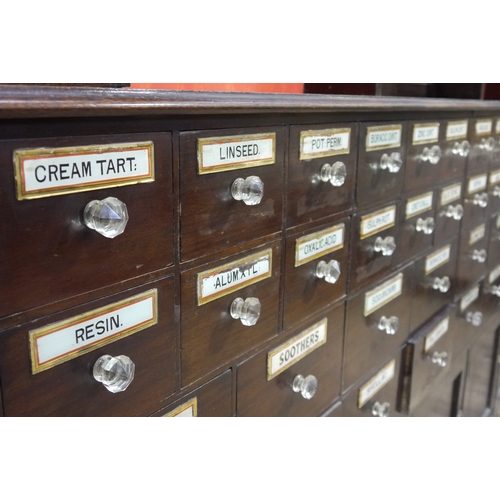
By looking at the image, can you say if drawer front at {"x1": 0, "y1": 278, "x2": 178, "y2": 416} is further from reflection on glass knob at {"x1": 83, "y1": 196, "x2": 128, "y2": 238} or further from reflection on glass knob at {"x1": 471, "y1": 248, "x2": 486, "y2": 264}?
reflection on glass knob at {"x1": 471, "y1": 248, "x2": 486, "y2": 264}

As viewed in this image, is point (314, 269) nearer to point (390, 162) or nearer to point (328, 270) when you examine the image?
point (328, 270)

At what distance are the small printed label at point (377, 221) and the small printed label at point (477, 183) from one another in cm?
43

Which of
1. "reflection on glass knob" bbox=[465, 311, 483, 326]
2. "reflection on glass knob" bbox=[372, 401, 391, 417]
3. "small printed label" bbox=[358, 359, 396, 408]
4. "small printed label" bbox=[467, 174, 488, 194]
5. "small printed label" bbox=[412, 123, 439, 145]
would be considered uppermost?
"small printed label" bbox=[412, 123, 439, 145]

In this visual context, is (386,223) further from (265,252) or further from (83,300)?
(83,300)

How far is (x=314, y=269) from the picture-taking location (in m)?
0.91

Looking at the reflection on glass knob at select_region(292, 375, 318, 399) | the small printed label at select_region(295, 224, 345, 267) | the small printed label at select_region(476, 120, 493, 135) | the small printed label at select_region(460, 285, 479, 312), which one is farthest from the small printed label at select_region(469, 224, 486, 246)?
the reflection on glass knob at select_region(292, 375, 318, 399)

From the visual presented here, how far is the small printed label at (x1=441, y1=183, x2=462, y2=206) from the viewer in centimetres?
131

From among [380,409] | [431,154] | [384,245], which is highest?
[431,154]

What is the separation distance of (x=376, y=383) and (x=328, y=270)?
1.24 feet

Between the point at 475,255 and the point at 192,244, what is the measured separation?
1104 millimetres

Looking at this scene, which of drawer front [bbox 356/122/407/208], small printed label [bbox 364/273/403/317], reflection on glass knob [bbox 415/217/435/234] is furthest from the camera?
reflection on glass knob [bbox 415/217/435/234]

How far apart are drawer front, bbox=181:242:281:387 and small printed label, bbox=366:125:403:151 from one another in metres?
0.28

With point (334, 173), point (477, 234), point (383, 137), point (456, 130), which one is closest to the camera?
point (334, 173)

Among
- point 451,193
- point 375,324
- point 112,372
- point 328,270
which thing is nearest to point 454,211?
point 451,193
